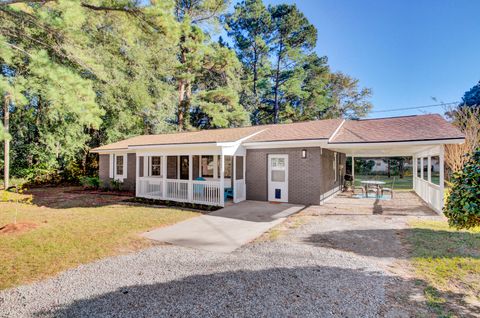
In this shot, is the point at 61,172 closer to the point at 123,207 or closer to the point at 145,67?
the point at 145,67

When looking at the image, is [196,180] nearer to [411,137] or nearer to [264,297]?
[264,297]

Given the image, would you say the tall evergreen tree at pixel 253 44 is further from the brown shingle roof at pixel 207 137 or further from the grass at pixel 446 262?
the grass at pixel 446 262

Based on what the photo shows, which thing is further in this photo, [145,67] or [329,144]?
[145,67]

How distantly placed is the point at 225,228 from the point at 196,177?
6.94 meters

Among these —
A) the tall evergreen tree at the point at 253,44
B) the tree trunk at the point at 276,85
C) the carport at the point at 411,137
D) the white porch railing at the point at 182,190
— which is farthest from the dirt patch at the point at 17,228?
the tree trunk at the point at 276,85

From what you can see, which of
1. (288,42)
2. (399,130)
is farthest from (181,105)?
(399,130)

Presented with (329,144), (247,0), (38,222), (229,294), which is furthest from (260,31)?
(229,294)

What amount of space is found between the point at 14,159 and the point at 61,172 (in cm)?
301

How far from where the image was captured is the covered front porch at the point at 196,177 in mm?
10742

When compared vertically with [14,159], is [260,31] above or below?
above

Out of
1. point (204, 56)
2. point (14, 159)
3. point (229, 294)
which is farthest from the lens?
point (204, 56)

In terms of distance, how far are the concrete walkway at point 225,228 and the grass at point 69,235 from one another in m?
0.69

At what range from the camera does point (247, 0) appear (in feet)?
91.8

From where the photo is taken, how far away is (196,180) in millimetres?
11773
